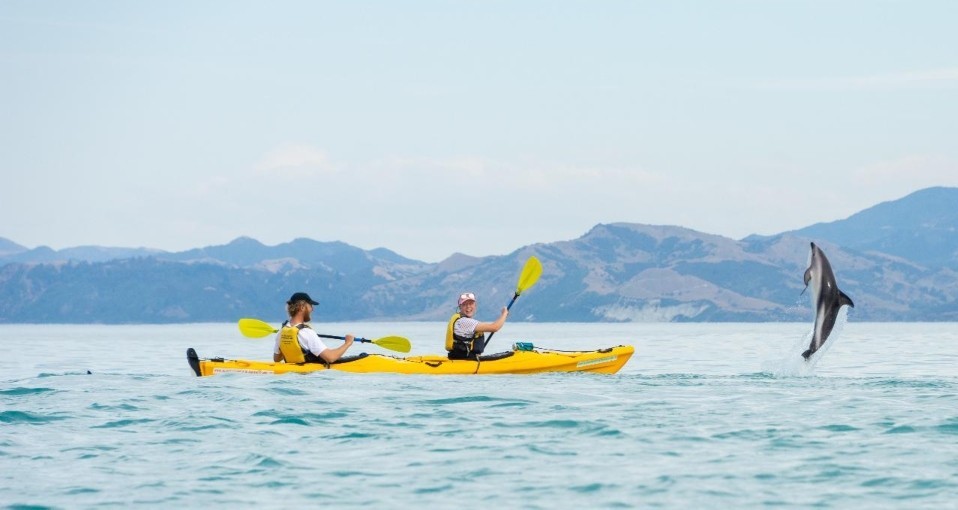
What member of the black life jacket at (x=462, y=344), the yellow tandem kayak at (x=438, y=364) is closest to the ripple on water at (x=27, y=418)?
the yellow tandem kayak at (x=438, y=364)

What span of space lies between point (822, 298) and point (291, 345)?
335 inches

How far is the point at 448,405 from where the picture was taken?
54.0 feet

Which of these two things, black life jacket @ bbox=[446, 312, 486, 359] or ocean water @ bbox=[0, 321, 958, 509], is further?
black life jacket @ bbox=[446, 312, 486, 359]

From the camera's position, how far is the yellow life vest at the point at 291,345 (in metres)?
19.8

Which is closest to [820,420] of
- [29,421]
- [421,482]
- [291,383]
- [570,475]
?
[570,475]

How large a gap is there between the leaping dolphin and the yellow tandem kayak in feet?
13.4

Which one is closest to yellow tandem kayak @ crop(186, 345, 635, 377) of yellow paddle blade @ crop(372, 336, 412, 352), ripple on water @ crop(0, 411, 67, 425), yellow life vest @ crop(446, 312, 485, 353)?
yellow life vest @ crop(446, 312, 485, 353)

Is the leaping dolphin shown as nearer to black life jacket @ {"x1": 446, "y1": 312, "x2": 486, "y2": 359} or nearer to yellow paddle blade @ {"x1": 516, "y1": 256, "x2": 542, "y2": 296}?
black life jacket @ {"x1": 446, "y1": 312, "x2": 486, "y2": 359}

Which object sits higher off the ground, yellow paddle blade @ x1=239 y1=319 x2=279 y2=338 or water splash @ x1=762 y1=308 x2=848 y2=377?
yellow paddle blade @ x1=239 y1=319 x2=279 y2=338

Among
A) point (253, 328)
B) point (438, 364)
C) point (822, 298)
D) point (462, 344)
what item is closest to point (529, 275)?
point (462, 344)

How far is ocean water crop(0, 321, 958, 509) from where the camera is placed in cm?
1041

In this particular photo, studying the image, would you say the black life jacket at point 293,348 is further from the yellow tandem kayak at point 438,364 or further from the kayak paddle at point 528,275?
the kayak paddle at point 528,275

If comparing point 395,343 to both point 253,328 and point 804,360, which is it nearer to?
point 253,328

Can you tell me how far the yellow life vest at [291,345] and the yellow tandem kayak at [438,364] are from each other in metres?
0.10
